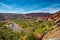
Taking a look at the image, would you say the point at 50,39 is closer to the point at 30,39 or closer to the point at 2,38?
the point at 30,39

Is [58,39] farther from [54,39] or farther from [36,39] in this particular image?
[36,39]

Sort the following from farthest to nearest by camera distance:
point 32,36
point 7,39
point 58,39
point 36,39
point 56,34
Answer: point 7,39, point 32,36, point 36,39, point 56,34, point 58,39

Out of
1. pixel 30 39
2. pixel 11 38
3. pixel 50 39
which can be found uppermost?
pixel 50 39

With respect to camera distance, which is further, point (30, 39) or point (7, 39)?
point (7, 39)

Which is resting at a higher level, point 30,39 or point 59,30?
point 59,30

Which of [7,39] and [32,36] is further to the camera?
[7,39]

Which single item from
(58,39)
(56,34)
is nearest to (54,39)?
(58,39)

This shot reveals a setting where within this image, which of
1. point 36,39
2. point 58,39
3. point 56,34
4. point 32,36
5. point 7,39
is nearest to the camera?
point 58,39

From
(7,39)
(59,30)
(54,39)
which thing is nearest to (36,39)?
(59,30)

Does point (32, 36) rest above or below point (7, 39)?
above
